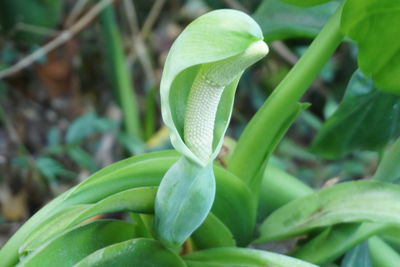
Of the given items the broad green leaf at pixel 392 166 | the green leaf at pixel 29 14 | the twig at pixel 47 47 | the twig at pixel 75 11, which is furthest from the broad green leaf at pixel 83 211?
the twig at pixel 75 11

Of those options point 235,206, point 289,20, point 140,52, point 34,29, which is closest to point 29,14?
point 34,29

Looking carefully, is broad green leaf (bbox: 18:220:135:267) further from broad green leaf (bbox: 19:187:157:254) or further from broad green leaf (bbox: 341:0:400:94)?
broad green leaf (bbox: 341:0:400:94)

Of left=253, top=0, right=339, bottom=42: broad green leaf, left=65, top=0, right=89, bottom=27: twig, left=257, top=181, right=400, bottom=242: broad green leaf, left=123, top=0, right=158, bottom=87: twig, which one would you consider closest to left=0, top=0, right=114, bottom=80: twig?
left=65, top=0, right=89, bottom=27: twig

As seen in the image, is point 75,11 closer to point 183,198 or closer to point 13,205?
point 13,205

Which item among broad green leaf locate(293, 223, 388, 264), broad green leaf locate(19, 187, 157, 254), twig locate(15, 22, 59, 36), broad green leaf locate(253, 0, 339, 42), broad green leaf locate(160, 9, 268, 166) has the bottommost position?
broad green leaf locate(293, 223, 388, 264)

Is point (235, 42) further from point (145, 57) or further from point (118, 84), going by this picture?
point (145, 57)

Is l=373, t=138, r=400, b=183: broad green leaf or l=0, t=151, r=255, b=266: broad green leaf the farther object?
l=373, t=138, r=400, b=183: broad green leaf

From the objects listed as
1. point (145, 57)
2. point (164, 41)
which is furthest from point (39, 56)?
point (164, 41)
